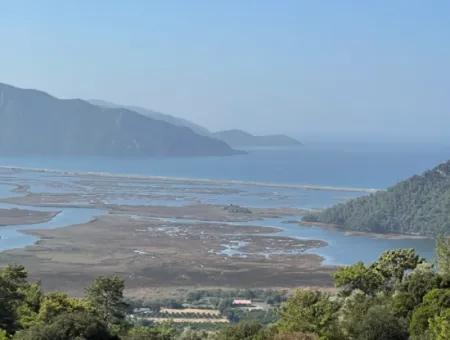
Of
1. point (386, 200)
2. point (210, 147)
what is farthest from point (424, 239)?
point (210, 147)

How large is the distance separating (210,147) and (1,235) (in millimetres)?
124701

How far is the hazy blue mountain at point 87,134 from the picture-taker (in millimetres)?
169750

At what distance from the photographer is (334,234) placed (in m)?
59.3

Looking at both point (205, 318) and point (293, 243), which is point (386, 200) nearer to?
point (293, 243)

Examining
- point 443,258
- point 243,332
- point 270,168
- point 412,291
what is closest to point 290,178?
point 270,168

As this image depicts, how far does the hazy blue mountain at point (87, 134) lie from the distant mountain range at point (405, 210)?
10281 centimetres

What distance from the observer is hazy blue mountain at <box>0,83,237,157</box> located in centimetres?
16975

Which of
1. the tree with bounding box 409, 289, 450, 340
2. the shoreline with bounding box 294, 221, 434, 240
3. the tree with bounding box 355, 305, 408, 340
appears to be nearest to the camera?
the tree with bounding box 355, 305, 408, 340

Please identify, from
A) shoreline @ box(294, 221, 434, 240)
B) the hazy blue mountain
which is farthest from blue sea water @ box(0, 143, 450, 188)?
shoreline @ box(294, 221, 434, 240)

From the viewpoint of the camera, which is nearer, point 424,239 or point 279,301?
point 279,301

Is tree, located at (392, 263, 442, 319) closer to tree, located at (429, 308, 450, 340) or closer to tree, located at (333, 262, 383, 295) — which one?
tree, located at (333, 262, 383, 295)

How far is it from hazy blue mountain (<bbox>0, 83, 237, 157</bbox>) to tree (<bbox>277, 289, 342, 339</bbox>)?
152789 mm

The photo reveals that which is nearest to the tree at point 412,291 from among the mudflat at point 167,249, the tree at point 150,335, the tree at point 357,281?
the tree at point 357,281

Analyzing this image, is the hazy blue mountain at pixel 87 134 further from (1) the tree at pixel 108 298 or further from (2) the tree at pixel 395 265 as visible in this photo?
(2) the tree at pixel 395 265
